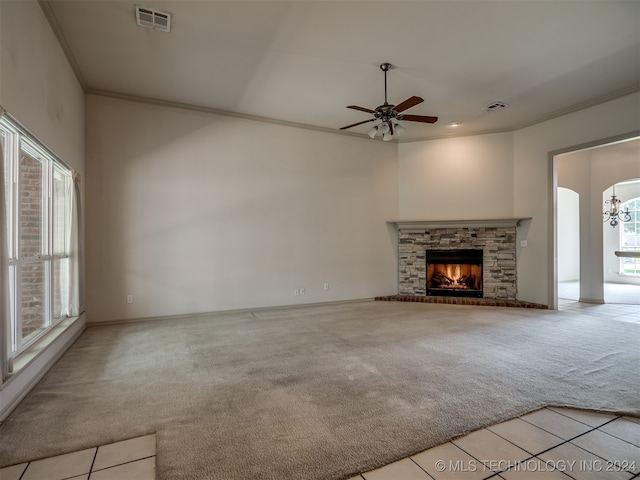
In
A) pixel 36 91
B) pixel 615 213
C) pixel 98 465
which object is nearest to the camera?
pixel 98 465

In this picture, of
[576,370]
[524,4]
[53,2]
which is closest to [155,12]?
[53,2]

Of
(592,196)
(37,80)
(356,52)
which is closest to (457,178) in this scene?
(592,196)

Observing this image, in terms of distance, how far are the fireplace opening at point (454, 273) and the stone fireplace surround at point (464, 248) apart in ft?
0.40

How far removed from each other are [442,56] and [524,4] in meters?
0.96

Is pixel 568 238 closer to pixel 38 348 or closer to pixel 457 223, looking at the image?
pixel 457 223

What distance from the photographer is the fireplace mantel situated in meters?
6.27

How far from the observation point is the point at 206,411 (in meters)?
2.35

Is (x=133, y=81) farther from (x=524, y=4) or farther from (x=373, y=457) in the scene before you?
(x=373, y=457)

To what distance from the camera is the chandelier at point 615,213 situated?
8984 millimetres

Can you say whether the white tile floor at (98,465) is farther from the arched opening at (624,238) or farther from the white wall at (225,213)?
the arched opening at (624,238)

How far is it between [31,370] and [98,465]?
60.4 inches

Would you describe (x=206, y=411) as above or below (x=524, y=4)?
below

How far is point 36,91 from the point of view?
9.41 feet

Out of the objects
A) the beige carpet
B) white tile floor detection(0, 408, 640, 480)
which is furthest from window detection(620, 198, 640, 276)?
white tile floor detection(0, 408, 640, 480)
